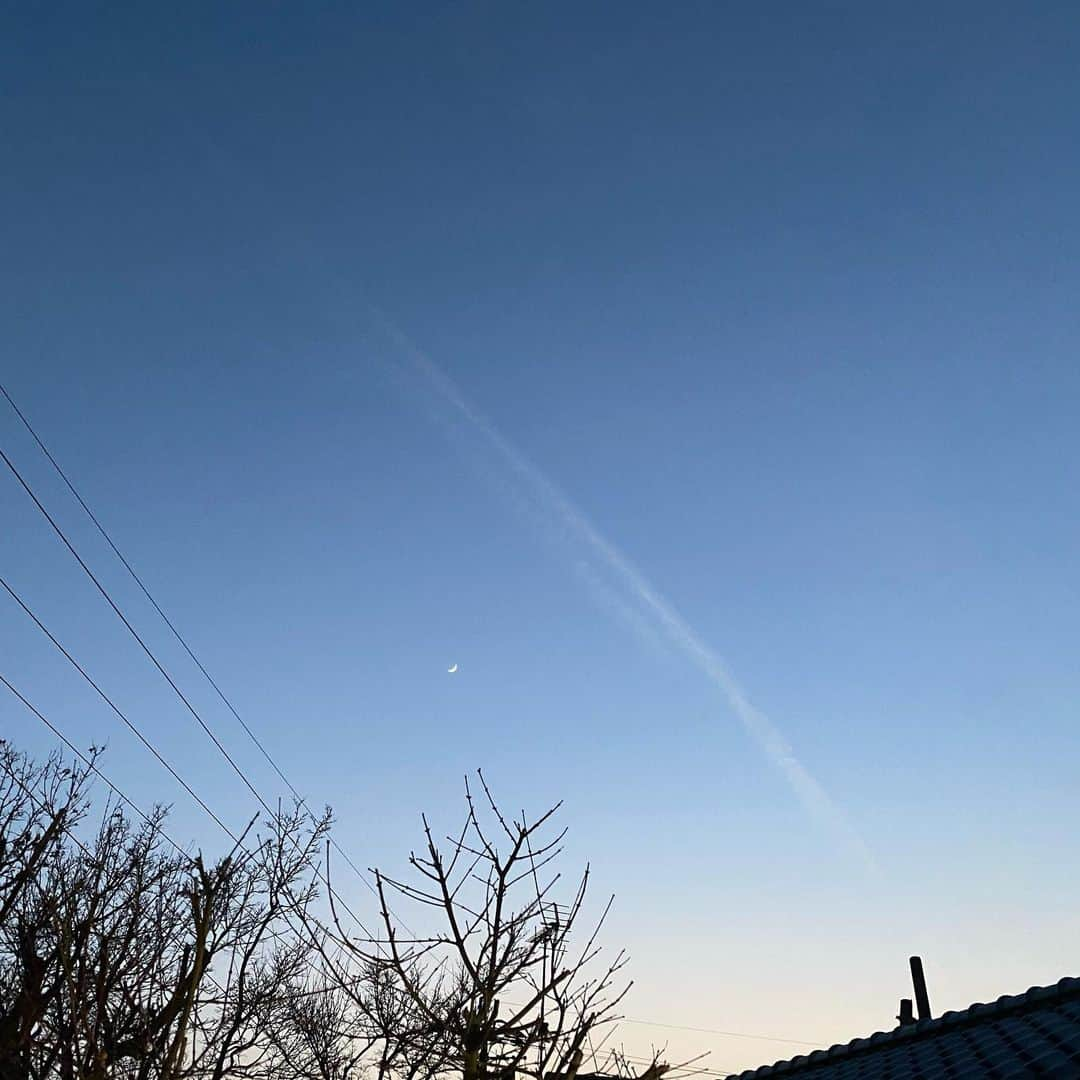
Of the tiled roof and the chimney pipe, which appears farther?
the chimney pipe

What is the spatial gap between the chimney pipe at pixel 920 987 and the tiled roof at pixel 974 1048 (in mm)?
10957

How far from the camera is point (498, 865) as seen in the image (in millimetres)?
4891

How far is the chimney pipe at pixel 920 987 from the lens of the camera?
21.7 meters

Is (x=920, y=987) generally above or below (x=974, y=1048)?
above

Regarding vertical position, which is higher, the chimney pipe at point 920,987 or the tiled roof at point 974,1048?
the chimney pipe at point 920,987

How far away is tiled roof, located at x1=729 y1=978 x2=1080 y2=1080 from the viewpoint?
8.48m

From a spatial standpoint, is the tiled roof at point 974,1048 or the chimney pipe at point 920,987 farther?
the chimney pipe at point 920,987

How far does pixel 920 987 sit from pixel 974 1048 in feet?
45.3

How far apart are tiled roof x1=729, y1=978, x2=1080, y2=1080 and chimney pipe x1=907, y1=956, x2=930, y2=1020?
10957 mm

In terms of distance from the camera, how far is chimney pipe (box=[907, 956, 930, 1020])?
71.1ft

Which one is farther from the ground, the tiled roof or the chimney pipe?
the chimney pipe

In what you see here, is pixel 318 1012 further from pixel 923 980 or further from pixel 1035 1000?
pixel 1035 1000

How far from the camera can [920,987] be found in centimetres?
2197

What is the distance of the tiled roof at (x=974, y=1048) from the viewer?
8484 mm
